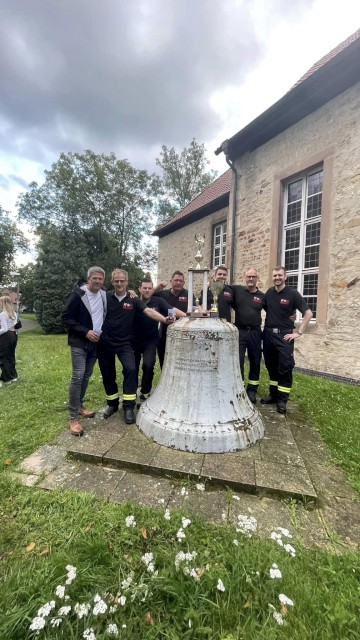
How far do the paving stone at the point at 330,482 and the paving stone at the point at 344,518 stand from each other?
0.07 meters

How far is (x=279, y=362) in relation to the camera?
410cm

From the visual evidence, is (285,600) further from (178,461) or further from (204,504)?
(178,461)

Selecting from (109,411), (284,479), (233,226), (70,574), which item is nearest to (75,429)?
(109,411)

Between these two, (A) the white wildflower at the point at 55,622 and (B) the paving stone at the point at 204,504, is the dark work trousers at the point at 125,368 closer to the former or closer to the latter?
(B) the paving stone at the point at 204,504

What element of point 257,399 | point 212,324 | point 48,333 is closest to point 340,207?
point 257,399

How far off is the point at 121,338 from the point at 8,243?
82.7 ft

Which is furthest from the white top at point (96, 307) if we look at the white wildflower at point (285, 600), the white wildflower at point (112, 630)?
the white wildflower at point (285, 600)

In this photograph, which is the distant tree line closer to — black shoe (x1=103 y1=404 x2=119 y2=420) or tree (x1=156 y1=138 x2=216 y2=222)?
tree (x1=156 y1=138 x2=216 y2=222)

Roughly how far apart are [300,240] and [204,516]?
7388 millimetres

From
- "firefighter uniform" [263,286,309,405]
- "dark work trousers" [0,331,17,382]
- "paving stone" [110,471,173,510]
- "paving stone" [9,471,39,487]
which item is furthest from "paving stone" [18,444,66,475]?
"dark work trousers" [0,331,17,382]

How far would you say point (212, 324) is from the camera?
3.08 meters

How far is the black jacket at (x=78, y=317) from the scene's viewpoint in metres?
3.41

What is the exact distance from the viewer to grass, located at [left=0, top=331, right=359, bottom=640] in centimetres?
138

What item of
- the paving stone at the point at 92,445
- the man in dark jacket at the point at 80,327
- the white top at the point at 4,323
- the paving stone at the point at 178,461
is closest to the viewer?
the paving stone at the point at 178,461
